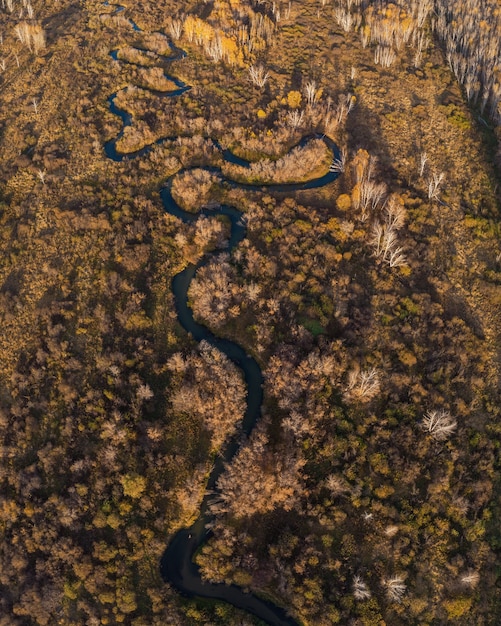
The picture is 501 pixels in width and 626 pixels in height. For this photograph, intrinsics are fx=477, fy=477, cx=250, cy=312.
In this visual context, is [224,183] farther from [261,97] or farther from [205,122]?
[261,97]

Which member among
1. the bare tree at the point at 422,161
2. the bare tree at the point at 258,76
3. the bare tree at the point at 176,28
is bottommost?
the bare tree at the point at 422,161

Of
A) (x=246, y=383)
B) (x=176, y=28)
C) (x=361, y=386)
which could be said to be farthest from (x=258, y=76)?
(x=361, y=386)

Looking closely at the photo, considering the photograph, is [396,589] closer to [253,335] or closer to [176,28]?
[253,335]

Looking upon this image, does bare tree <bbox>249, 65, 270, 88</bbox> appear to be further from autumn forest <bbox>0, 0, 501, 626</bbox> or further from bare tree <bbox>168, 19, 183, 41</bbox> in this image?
bare tree <bbox>168, 19, 183, 41</bbox>

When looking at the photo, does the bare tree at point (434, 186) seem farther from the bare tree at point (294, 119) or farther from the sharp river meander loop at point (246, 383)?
the bare tree at point (294, 119)

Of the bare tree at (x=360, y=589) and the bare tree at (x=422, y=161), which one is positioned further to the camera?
the bare tree at (x=422, y=161)

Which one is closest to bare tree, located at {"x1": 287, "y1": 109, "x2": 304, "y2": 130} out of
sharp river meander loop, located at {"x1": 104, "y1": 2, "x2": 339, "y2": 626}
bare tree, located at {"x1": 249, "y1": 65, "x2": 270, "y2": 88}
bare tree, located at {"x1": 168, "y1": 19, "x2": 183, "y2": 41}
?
sharp river meander loop, located at {"x1": 104, "y1": 2, "x2": 339, "y2": 626}

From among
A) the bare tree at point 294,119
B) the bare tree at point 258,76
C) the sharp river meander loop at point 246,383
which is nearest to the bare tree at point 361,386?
the sharp river meander loop at point 246,383

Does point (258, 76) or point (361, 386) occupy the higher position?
point (258, 76)
